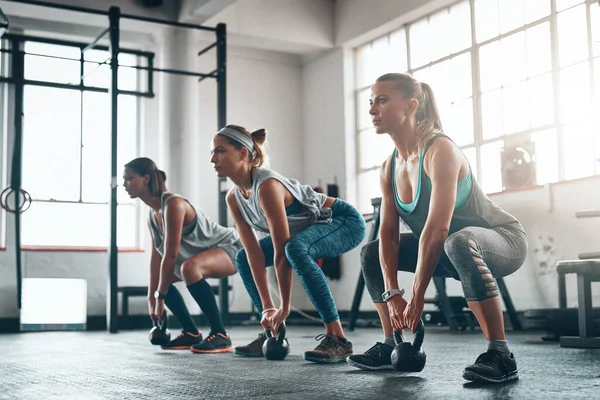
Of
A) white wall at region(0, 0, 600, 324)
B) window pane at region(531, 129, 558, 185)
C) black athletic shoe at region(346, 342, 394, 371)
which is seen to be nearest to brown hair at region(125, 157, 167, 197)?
black athletic shoe at region(346, 342, 394, 371)

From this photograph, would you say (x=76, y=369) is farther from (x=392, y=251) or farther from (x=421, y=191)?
(x=421, y=191)

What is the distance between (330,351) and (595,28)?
11.6 ft

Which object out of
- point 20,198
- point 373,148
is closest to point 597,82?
point 373,148

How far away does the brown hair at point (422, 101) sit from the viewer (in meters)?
2.26

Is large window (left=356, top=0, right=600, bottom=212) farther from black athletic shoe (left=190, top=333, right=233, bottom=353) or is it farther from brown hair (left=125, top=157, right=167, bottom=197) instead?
black athletic shoe (left=190, top=333, right=233, bottom=353)

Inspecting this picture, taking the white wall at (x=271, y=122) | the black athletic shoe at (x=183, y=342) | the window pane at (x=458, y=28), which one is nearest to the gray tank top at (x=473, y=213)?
the black athletic shoe at (x=183, y=342)

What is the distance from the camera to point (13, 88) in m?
6.79

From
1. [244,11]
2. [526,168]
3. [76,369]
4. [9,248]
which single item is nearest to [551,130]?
[526,168]

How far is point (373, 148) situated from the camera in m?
7.50

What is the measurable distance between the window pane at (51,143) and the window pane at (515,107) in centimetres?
395

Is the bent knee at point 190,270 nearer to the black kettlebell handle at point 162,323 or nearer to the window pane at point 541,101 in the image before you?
the black kettlebell handle at point 162,323

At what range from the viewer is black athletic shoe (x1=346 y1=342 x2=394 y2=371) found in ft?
7.98

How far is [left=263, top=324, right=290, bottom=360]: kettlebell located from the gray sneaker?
0.65 ft

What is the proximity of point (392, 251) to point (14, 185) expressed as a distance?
4794 mm
